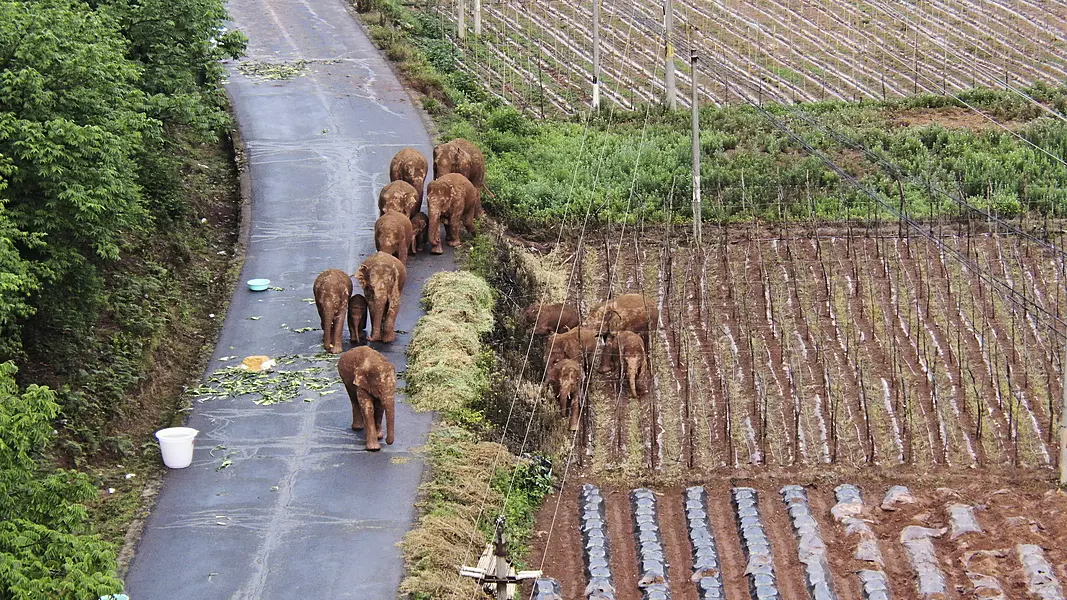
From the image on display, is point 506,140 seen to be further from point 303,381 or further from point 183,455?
point 183,455

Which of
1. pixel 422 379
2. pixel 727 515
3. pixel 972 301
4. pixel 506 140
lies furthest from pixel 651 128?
pixel 727 515

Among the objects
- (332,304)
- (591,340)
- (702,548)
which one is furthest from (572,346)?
(702,548)

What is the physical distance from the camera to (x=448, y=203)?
1056 inches

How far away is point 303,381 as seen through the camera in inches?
846

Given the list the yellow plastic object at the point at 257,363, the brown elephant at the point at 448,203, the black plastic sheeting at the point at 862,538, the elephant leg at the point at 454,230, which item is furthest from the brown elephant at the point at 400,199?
the black plastic sheeting at the point at 862,538

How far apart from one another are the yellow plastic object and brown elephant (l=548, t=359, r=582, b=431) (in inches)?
164

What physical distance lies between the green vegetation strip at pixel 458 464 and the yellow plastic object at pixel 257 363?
2.05 m

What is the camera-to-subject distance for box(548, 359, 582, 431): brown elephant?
69.8ft

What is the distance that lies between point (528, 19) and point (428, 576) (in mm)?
31896

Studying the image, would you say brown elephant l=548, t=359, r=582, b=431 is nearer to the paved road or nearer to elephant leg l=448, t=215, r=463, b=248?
the paved road

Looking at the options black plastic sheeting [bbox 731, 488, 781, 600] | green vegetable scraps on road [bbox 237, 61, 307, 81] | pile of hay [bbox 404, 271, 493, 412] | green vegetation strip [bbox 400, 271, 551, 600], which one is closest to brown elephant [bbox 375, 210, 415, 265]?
pile of hay [bbox 404, 271, 493, 412]

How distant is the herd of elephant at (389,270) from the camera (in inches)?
765

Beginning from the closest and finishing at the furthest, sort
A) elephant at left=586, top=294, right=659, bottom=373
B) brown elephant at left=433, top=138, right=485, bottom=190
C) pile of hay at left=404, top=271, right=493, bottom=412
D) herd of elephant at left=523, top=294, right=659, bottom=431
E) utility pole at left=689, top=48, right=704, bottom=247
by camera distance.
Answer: pile of hay at left=404, top=271, right=493, bottom=412 → herd of elephant at left=523, top=294, right=659, bottom=431 → elephant at left=586, top=294, right=659, bottom=373 → utility pole at left=689, top=48, right=704, bottom=247 → brown elephant at left=433, top=138, right=485, bottom=190

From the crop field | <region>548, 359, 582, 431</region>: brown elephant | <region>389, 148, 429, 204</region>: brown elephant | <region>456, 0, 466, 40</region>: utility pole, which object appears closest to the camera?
<region>548, 359, 582, 431</region>: brown elephant
